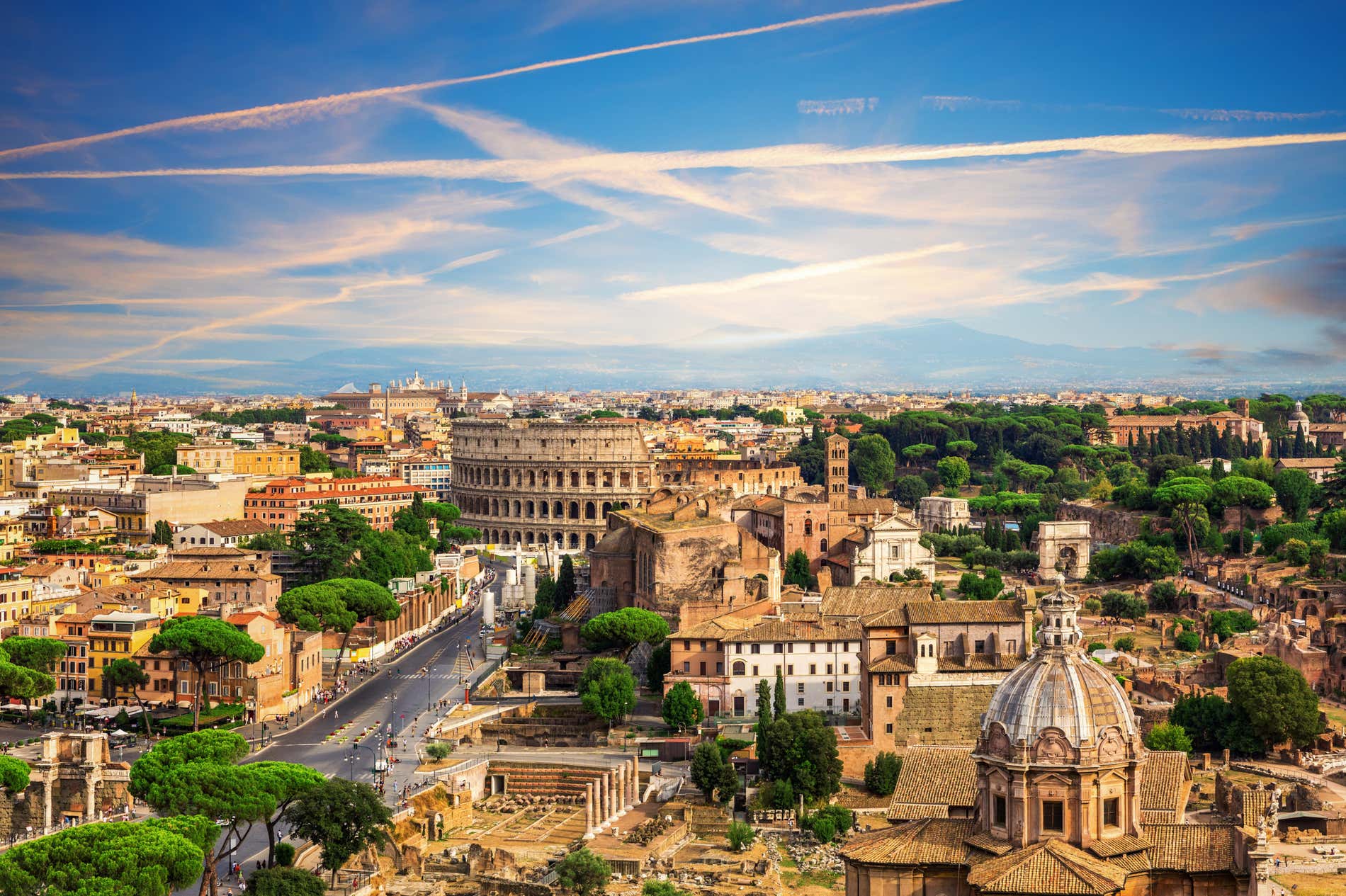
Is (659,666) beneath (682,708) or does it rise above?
above

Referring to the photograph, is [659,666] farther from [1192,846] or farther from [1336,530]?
[1336,530]

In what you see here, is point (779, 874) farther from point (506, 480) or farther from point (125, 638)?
point (506, 480)

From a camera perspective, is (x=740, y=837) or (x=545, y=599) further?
(x=545, y=599)

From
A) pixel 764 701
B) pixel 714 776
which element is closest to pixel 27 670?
pixel 714 776

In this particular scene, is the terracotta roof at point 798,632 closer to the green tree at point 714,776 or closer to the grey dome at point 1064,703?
the green tree at point 714,776

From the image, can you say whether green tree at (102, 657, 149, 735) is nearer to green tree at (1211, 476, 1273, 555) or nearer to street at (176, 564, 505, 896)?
street at (176, 564, 505, 896)

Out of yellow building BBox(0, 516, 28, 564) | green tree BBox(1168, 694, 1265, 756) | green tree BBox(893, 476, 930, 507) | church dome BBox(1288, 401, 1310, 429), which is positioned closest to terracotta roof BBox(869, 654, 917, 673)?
green tree BBox(1168, 694, 1265, 756)

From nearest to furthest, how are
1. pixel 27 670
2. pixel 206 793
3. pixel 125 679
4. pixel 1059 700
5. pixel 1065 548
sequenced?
pixel 1059 700, pixel 206 793, pixel 27 670, pixel 125 679, pixel 1065 548
